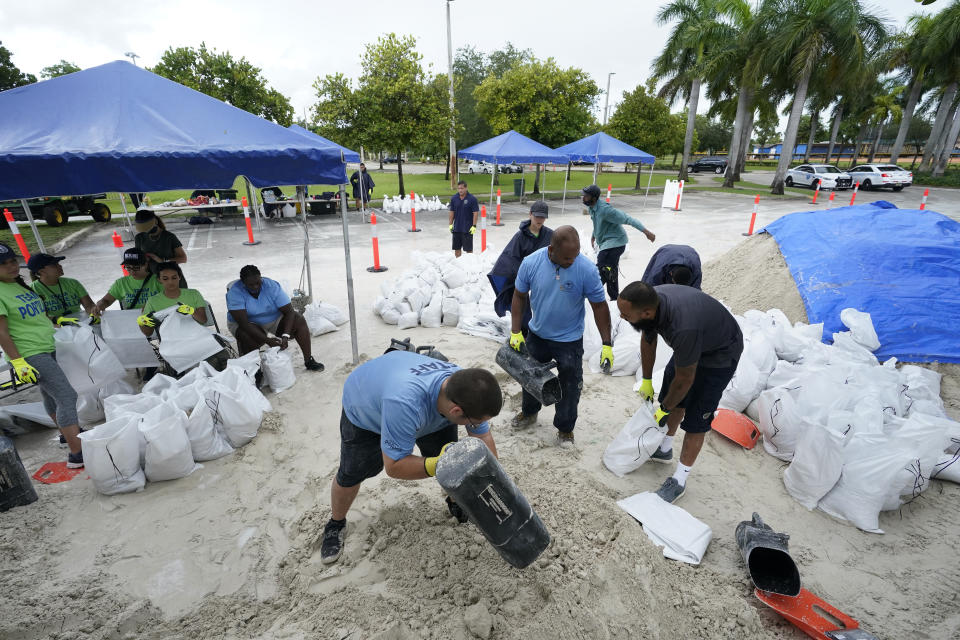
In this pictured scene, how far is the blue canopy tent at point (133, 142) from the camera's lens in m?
3.24

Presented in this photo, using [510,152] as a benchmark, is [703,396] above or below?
below

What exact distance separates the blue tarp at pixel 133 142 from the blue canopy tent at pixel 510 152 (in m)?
10.3

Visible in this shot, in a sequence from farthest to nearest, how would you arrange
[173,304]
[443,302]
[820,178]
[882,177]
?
1. [820,178]
2. [882,177]
3. [443,302]
4. [173,304]

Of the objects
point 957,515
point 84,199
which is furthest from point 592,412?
point 84,199

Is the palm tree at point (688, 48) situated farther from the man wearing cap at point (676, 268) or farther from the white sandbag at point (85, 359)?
the white sandbag at point (85, 359)


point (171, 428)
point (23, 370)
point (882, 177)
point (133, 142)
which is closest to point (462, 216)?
point (133, 142)

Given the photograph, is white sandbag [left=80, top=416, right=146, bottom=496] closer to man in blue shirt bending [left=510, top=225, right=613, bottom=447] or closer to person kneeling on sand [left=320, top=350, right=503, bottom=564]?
person kneeling on sand [left=320, top=350, right=503, bottom=564]

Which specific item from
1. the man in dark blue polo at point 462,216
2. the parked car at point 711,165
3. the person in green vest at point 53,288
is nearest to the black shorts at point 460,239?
the man in dark blue polo at point 462,216

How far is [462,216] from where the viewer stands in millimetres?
8664

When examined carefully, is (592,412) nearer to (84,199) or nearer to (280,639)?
(280,639)

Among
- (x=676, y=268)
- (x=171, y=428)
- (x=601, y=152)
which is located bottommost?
(x=171, y=428)

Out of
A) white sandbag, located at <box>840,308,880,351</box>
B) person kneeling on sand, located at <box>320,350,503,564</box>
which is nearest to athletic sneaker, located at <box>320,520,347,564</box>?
person kneeling on sand, located at <box>320,350,503,564</box>

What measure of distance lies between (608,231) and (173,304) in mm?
5136

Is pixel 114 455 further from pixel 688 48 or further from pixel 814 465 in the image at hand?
pixel 688 48
